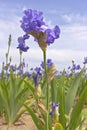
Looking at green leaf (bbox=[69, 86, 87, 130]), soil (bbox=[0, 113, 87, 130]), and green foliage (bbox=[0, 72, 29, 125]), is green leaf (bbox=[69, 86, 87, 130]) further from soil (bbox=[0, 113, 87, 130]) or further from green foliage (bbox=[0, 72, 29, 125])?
green foliage (bbox=[0, 72, 29, 125])

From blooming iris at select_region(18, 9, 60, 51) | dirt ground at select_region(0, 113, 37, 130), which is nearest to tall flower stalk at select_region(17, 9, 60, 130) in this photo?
blooming iris at select_region(18, 9, 60, 51)

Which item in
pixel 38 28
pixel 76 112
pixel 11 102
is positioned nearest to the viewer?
pixel 38 28

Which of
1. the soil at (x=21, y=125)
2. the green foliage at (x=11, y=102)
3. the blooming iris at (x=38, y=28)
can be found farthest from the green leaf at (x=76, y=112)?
the green foliage at (x=11, y=102)

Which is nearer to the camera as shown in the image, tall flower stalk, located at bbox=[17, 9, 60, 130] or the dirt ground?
tall flower stalk, located at bbox=[17, 9, 60, 130]

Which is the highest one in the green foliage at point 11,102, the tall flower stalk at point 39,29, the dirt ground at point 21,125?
the tall flower stalk at point 39,29

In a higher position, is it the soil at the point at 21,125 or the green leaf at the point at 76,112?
the green leaf at the point at 76,112

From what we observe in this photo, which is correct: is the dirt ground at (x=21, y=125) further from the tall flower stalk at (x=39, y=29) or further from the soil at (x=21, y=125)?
the tall flower stalk at (x=39, y=29)

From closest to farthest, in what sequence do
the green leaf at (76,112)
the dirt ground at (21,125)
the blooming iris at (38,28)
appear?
the blooming iris at (38,28)
the green leaf at (76,112)
the dirt ground at (21,125)

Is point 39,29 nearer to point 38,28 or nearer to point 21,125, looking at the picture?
point 38,28

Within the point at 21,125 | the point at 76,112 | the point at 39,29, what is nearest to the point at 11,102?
the point at 21,125
